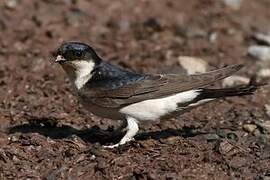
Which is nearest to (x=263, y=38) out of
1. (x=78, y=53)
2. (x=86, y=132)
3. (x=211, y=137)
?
(x=211, y=137)

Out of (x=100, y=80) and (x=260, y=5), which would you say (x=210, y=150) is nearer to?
(x=100, y=80)

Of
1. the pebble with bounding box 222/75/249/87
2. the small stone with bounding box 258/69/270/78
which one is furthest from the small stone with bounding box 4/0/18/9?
the small stone with bounding box 258/69/270/78

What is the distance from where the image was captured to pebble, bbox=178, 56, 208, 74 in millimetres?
9383

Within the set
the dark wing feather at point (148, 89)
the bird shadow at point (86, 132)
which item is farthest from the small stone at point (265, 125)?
the dark wing feather at point (148, 89)

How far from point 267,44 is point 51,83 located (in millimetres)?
3209

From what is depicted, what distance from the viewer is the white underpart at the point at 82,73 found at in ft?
22.3

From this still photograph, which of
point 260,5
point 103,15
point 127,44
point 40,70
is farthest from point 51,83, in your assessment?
point 260,5

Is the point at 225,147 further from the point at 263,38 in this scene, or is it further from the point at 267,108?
the point at 263,38

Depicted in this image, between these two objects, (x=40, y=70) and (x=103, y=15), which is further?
(x=103, y=15)

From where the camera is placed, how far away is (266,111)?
8055 millimetres

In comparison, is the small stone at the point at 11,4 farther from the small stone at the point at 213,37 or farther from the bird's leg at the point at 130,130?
the bird's leg at the point at 130,130

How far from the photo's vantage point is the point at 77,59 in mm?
6758

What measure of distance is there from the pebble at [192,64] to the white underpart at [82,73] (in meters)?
2.61

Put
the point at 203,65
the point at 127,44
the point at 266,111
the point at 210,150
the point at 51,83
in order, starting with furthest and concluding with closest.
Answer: the point at 127,44, the point at 203,65, the point at 51,83, the point at 266,111, the point at 210,150
